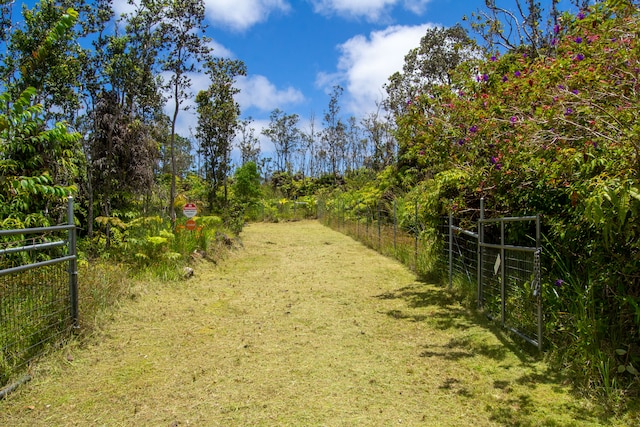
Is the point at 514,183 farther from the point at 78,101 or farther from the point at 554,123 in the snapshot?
the point at 78,101

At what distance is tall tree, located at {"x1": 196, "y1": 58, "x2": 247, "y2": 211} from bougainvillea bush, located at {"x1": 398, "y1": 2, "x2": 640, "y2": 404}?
16.6 meters

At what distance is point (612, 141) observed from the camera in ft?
11.2

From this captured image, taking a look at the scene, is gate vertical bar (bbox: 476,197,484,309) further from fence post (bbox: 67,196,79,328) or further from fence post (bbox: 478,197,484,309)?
fence post (bbox: 67,196,79,328)

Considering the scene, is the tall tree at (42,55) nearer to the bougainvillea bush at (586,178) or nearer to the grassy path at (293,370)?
the grassy path at (293,370)

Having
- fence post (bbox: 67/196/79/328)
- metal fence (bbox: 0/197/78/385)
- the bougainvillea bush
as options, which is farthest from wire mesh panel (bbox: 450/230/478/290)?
metal fence (bbox: 0/197/78/385)

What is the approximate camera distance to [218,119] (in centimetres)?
2198

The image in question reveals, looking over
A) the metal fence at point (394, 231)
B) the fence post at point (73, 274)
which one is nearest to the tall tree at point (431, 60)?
the metal fence at point (394, 231)

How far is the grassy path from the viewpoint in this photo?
330 centimetres

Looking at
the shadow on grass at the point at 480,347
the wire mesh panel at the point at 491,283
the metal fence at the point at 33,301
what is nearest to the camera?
the shadow on grass at the point at 480,347

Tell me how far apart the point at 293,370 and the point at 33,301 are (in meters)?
2.62

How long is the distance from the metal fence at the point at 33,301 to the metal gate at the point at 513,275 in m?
4.64

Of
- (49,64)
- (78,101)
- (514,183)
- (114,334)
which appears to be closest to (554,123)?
(514,183)

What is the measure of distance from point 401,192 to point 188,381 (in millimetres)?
13185

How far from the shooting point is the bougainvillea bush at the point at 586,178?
10.7ft
